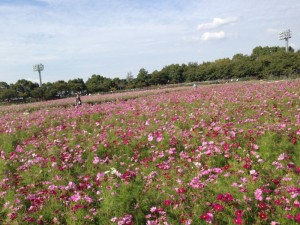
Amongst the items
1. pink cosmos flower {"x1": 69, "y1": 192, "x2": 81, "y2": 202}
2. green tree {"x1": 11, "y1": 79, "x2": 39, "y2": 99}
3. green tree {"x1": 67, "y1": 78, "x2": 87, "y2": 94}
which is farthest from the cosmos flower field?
green tree {"x1": 11, "y1": 79, "x2": 39, "y2": 99}

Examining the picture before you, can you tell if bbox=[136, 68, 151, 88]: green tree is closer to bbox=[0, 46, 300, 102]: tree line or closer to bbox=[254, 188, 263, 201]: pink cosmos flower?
bbox=[0, 46, 300, 102]: tree line

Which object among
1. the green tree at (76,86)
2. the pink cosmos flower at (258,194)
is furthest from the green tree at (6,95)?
the pink cosmos flower at (258,194)

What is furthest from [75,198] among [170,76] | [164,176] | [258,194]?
[170,76]

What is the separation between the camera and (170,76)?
104m

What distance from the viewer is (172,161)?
652 centimetres

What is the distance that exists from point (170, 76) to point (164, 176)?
9945cm

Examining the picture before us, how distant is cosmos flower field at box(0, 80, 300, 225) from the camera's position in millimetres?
4410

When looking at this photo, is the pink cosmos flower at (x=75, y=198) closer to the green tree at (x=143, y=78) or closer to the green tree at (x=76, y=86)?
the green tree at (x=76, y=86)

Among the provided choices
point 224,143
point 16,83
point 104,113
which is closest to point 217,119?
point 224,143

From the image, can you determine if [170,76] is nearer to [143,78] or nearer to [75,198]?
[143,78]

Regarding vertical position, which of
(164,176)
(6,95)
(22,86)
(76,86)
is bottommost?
(164,176)

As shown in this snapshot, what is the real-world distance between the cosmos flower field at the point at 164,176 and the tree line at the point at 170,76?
182ft

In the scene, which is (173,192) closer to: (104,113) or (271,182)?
(271,182)

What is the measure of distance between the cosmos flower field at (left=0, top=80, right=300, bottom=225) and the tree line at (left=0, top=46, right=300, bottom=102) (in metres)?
55.3
